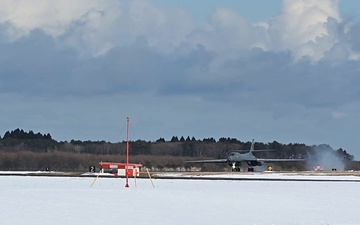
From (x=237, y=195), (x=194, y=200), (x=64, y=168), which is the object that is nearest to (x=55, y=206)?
(x=194, y=200)

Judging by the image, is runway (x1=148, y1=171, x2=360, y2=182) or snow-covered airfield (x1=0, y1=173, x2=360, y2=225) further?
runway (x1=148, y1=171, x2=360, y2=182)

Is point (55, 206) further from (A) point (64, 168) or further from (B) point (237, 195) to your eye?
(A) point (64, 168)

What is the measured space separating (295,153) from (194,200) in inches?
6480

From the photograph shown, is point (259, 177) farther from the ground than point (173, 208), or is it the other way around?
point (259, 177)

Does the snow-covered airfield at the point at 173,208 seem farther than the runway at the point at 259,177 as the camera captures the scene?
No

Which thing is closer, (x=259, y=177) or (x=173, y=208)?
(x=173, y=208)

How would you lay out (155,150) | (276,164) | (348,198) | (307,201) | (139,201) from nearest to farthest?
(139,201) → (307,201) → (348,198) → (276,164) → (155,150)

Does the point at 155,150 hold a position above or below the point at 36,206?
above

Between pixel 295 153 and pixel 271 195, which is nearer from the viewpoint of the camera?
pixel 271 195

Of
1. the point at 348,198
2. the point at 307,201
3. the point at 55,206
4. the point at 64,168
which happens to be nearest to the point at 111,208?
the point at 55,206

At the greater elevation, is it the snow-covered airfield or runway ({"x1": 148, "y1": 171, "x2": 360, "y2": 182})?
runway ({"x1": 148, "y1": 171, "x2": 360, "y2": 182})

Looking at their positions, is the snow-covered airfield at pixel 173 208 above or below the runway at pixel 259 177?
below

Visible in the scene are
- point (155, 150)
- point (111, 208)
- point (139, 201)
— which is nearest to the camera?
point (111, 208)

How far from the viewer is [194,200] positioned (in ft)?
117
